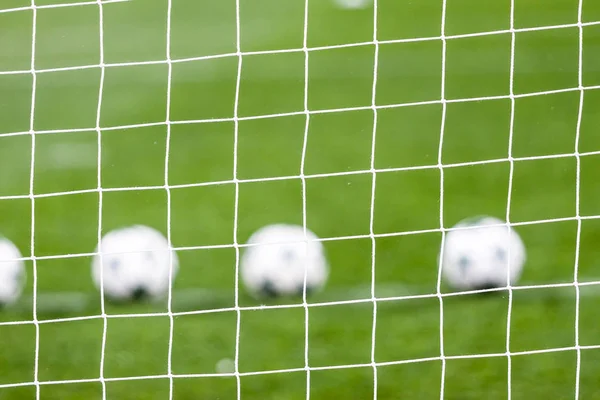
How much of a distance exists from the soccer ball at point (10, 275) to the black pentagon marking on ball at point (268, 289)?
697mm

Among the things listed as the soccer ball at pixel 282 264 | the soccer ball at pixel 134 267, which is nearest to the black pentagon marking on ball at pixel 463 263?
the soccer ball at pixel 282 264

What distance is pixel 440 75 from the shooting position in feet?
9.72

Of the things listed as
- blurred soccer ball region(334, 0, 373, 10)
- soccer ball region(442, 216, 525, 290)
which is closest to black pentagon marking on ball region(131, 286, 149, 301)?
soccer ball region(442, 216, 525, 290)

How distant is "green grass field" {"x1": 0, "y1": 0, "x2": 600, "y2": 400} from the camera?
2.24m

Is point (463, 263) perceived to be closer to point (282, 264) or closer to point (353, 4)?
point (282, 264)

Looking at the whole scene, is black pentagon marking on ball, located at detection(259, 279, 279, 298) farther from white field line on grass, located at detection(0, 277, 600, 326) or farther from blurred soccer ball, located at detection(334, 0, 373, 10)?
blurred soccer ball, located at detection(334, 0, 373, 10)

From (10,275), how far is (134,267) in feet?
1.19

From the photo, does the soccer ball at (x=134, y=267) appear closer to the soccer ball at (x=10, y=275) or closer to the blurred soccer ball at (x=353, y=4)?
the soccer ball at (x=10, y=275)

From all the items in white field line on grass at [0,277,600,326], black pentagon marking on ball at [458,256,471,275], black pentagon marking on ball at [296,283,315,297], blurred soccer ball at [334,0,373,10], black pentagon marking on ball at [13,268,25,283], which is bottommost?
white field line on grass at [0,277,600,326]

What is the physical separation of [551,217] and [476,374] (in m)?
0.63

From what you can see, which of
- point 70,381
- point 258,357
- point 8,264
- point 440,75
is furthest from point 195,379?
point 440,75

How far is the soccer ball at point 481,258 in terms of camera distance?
230cm

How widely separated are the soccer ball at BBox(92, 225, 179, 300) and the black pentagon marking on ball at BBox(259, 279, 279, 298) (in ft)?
0.90

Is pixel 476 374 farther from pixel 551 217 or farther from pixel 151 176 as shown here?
pixel 151 176
